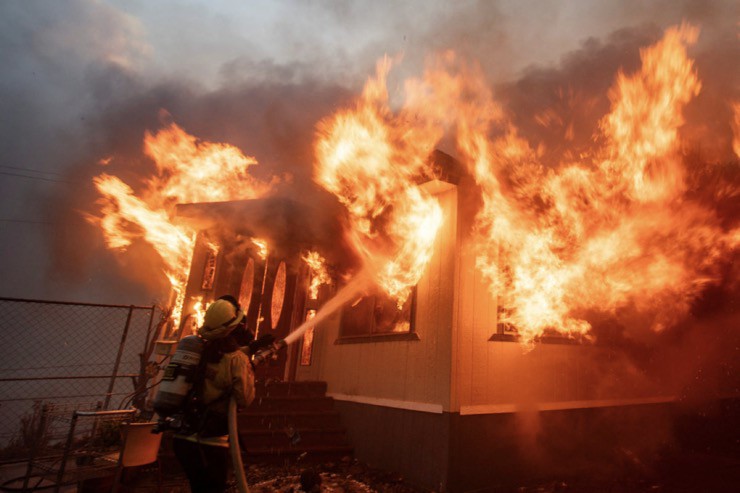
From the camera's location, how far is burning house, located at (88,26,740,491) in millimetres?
6254

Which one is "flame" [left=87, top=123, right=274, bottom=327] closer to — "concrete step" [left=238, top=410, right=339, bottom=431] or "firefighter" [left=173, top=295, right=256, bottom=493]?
"concrete step" [left=238, top=410, right=339, bottom=431]

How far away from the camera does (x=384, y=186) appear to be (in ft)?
23.5

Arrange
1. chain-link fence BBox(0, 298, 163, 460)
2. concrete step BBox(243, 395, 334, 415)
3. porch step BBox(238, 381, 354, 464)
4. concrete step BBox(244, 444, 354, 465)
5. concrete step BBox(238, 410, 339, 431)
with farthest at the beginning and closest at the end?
chain-link fence BBox(0, 298, 163, 460) < concrete step BBox(243, 395, 334, 415) < concrete step BBox(238, 410, 339, 431) < porch step BBox(238, 381, 354, 464) < concrete step BBox(244, 444, 354, 465)

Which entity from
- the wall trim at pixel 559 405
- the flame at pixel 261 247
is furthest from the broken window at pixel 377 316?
the flame at pixel 261 247

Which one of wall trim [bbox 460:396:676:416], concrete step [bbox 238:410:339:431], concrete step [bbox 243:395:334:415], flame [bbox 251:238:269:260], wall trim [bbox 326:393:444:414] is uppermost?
flame [bbox 251:238:269:260]

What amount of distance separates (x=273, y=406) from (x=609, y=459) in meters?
6.34

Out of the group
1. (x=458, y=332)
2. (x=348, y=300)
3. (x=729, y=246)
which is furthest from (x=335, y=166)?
(x=729, y=246)

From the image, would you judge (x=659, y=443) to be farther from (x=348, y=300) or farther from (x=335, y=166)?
→ (x=335, y=166)

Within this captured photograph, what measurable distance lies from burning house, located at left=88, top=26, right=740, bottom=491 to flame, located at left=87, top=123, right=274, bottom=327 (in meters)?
1.22

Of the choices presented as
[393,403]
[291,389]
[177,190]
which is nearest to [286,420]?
[291,389]

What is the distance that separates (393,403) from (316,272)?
353 centimetres

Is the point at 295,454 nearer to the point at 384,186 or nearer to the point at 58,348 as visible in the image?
the point at 384,186

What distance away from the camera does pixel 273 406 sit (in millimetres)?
7340

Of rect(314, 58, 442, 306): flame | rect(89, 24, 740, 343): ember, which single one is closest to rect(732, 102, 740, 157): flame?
rect(89, 24, 740, 343): ember
